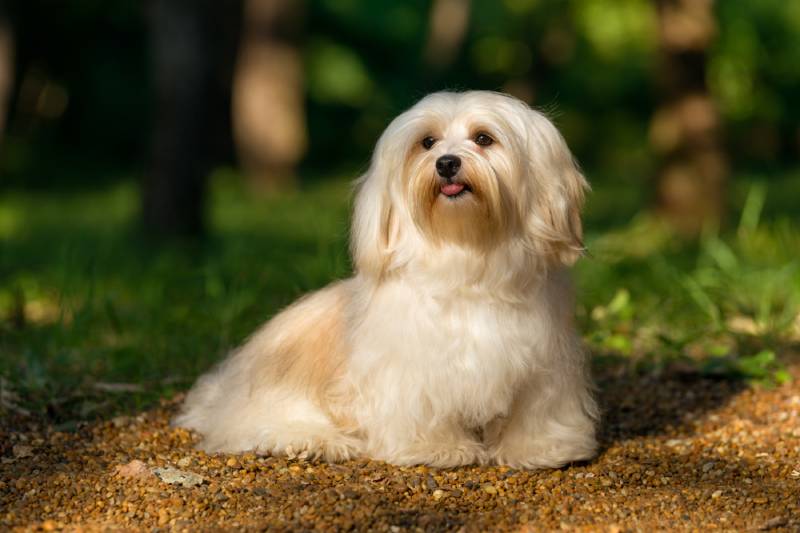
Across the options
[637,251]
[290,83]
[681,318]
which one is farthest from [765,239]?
[290,83]

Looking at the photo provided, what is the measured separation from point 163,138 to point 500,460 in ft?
20.6

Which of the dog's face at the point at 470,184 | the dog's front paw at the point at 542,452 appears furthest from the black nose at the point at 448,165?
the dog's front paw at the point at 542,452

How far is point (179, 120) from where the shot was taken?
980 centimetres

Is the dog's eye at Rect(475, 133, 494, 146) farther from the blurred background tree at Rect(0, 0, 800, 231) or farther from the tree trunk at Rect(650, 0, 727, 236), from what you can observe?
the blurred background tree at Rect(0, 0, 800, 231)

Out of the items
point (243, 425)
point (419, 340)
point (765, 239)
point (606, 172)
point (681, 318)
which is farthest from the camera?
point (606, 172)

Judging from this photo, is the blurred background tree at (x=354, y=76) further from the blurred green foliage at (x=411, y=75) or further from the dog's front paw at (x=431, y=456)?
the dog's front paw at (x=431, y=456)

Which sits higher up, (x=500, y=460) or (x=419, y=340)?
(x=419, y=340)

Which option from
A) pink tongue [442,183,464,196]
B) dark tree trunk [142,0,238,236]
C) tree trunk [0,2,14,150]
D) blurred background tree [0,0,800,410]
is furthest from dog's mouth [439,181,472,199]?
tree trunk [0,2,14,150]

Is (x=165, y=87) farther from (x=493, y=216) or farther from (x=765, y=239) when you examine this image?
(x=493, y=216)

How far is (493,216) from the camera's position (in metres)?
4.04

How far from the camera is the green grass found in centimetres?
557

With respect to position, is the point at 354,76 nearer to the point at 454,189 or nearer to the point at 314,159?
the point at 314,159

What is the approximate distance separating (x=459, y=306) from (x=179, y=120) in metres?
6.16

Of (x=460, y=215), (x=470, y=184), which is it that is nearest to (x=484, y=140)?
(x=470, y=184)
